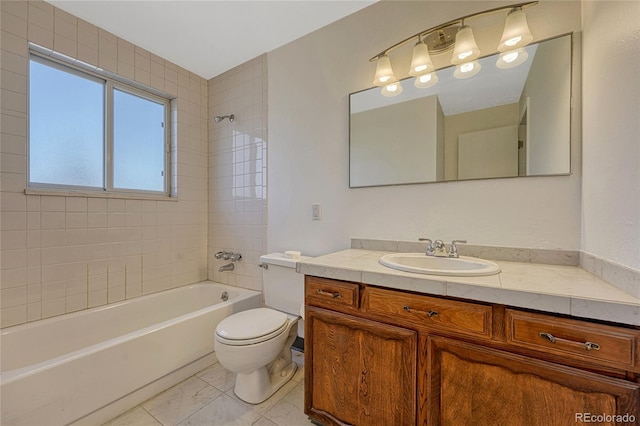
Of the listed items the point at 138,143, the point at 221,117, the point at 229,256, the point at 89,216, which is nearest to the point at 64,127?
the point at 138,143

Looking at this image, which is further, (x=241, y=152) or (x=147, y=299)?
(x=241, y=152)

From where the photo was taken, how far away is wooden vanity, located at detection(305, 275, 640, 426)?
0.71 m

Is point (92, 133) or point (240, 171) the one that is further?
point (240, 171)

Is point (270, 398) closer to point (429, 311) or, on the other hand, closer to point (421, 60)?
point (429, 311)

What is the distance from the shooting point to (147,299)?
6.79 feet

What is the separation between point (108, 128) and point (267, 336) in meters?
1.99

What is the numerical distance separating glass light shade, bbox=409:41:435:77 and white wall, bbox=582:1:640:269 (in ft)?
2.03

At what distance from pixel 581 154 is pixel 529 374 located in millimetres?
961

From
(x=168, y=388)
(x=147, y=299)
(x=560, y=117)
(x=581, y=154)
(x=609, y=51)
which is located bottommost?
(x=168, y=388)

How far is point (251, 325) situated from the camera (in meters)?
1.45

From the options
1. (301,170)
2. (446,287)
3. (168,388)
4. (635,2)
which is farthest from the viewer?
(301,170)

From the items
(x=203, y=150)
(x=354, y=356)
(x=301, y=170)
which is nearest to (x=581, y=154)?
(x=354, y=356)

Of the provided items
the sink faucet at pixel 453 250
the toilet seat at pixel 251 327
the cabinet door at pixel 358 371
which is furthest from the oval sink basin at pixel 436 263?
the toilet seat at pixel 251 327

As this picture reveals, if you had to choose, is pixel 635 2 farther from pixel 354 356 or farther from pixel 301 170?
pixel 301 170
